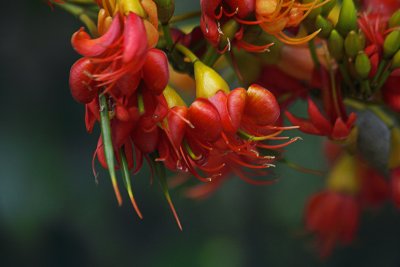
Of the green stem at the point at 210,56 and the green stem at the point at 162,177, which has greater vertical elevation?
the green stem at the point at 210,56

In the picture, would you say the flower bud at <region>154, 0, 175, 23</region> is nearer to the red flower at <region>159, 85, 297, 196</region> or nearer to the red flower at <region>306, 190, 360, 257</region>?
the red flower at <region>159, 85, 297, 196</region>

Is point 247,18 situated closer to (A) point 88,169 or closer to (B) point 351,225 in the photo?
(B) point 351,225

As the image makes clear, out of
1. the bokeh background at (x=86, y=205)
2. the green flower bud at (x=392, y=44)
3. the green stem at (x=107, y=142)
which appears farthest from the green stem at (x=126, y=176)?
the bokeh background at (x=86, y=205)

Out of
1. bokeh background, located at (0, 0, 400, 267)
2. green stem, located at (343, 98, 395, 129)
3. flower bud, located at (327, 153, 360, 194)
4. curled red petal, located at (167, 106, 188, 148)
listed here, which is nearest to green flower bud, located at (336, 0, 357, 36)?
green stem, located at (343, 98, 395, 129)

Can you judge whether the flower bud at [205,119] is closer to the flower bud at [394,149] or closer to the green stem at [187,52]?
the green stem at [187,52]

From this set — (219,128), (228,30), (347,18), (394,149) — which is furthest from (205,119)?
(394,149)

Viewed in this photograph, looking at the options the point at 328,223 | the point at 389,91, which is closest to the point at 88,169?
the point at 328,223
